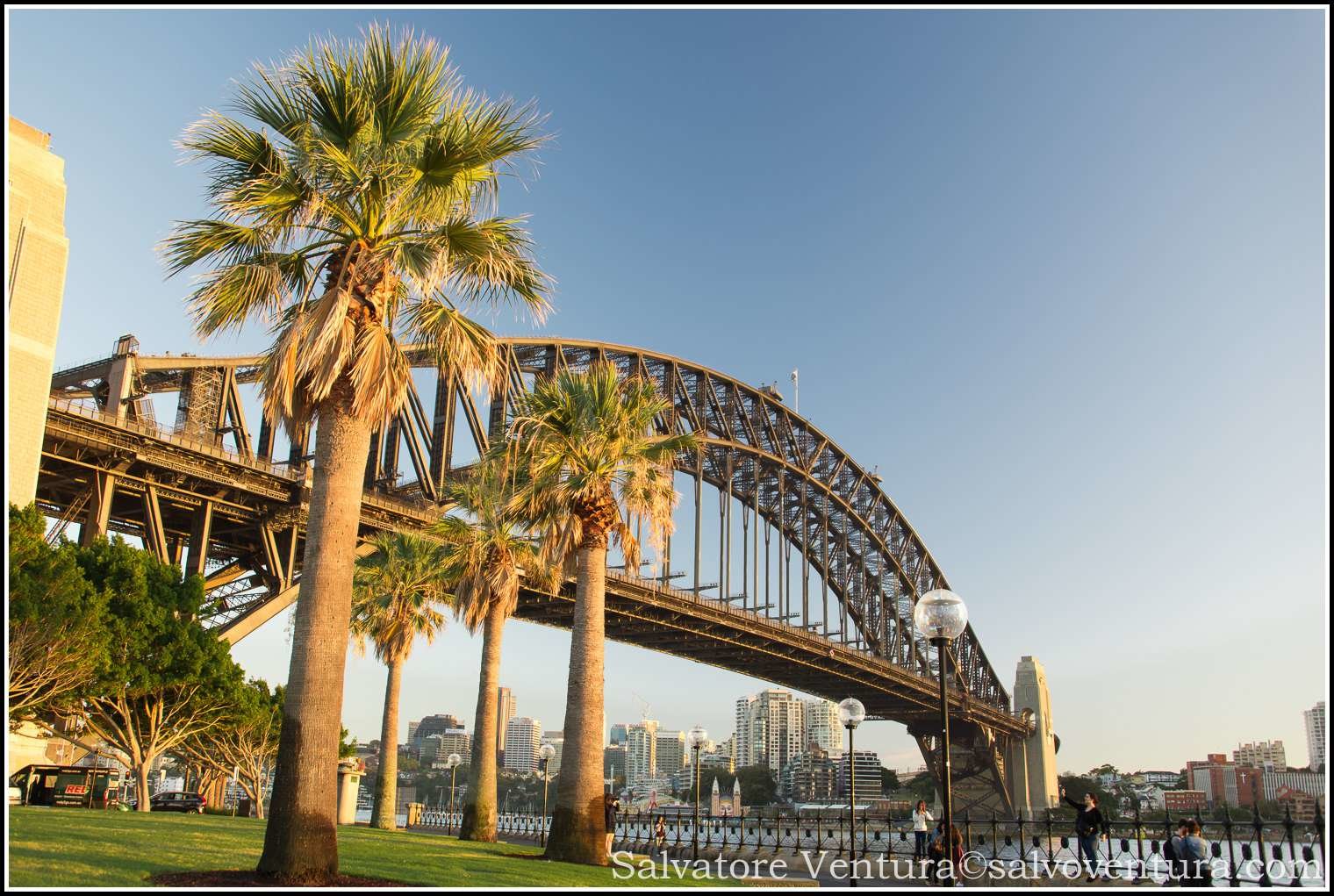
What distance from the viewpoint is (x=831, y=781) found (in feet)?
591

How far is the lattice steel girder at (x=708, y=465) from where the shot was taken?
148 feet

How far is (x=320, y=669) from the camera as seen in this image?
43.7ft

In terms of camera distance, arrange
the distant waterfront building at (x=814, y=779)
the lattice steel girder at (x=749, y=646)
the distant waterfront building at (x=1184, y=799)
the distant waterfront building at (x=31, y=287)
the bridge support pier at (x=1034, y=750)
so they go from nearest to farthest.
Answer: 1. the distant waterfront building at (x=31, y=287)
2. the lattice steel girder at (x=749, y=646)
3. the distant waterfront building at (x=1184, y=799)
4. the bridge support pier at (x=1034, y=750)
5. the distant waterfront building at (x=814, y=779)

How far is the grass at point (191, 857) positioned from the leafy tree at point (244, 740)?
17380 millimetres

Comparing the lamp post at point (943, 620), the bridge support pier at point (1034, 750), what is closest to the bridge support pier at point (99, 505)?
the lamp post at point (943, 620)

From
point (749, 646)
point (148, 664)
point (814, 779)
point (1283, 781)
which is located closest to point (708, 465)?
point (749, 646)

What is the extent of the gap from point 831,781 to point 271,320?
17800 cm

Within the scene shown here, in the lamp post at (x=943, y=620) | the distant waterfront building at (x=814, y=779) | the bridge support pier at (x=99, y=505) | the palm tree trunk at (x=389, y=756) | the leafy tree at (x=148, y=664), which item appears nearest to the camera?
the lamp post at (x=943, y=620)

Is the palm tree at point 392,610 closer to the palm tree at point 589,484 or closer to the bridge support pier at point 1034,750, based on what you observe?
the palm tree at point 589,484

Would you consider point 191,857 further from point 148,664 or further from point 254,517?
point 254,517

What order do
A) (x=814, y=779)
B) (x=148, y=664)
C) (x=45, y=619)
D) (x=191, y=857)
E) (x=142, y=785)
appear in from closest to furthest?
(x=191, y=857) → (x=45, y=619) → (x=148, y=664) → (x=142, y=785) → (x=814, y=779)

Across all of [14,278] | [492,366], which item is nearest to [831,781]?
[14,278]

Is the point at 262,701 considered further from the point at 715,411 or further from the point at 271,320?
the point at 715,411

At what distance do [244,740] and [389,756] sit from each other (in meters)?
11.4
